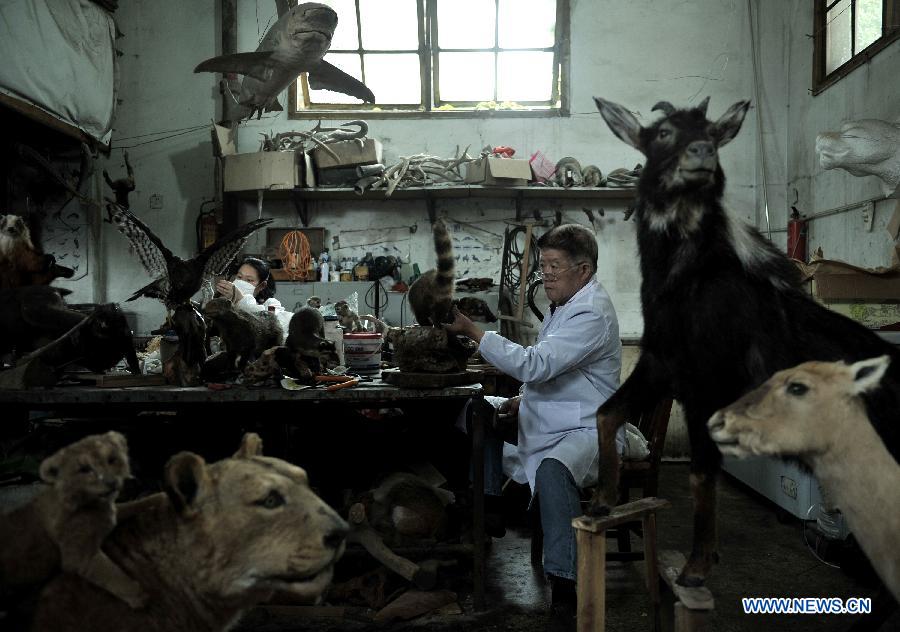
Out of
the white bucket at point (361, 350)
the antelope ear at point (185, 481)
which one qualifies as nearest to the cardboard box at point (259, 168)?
the white bucket at point (361, 350)

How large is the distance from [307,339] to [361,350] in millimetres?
506

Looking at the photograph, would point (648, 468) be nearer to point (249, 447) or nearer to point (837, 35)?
point (249, 447)

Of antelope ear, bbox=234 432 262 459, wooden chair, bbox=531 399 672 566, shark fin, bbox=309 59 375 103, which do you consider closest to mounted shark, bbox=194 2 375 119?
shark fin, bbox=309 59 375 103

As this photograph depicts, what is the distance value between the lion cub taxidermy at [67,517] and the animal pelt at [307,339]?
1.86 meters

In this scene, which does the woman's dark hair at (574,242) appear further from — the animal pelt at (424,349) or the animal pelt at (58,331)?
the animal pelt at (58,331)

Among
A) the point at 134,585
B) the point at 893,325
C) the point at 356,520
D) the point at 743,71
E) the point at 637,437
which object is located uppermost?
the point at 743,71

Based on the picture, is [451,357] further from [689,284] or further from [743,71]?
[743,71]

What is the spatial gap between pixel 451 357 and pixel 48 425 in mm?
2362

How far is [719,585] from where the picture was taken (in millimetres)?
3770

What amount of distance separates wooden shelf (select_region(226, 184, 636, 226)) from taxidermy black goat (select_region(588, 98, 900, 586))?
530 cm

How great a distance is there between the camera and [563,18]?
25.0 ft

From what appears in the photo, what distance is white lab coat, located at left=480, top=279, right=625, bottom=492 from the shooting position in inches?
115

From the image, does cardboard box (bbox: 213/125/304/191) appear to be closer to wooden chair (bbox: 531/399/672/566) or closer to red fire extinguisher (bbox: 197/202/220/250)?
red fire extinguisher (bbox: 197/202/220/250)

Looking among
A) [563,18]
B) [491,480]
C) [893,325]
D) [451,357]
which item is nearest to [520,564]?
[491,480]
